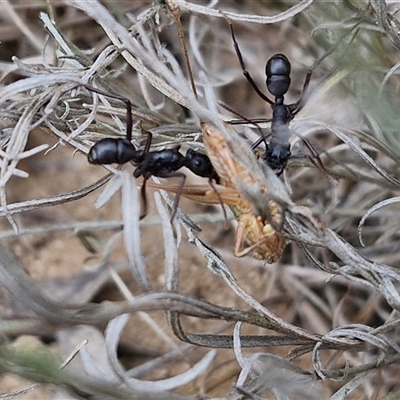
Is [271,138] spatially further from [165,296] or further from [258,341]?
[165,296]

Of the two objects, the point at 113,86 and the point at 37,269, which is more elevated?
the point at 113,86

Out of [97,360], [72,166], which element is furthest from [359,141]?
[72,166]

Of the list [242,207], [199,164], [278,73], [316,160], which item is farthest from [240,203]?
[278,73]

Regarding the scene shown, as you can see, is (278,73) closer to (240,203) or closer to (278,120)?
(278,120)

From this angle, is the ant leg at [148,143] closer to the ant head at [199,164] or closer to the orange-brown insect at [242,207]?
the ant head at [199,164]

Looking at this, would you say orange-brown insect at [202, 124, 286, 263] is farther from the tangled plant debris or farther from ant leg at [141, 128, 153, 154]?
ant leg at [141, 128, 153, 154]
